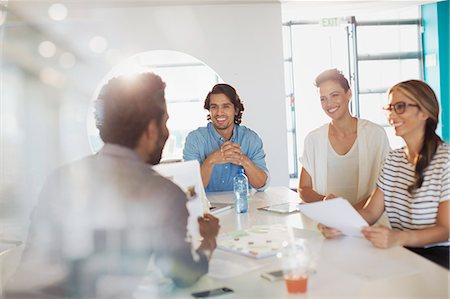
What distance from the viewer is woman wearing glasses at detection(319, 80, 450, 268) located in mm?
1472

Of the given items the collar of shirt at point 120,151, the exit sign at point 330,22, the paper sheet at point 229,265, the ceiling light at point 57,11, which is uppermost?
the exit sign at point 330,22

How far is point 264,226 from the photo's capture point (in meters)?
1.64

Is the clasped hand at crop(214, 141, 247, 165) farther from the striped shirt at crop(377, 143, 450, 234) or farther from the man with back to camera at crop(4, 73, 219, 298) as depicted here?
the man with back to camera at crop(4, 73, 219, 298)

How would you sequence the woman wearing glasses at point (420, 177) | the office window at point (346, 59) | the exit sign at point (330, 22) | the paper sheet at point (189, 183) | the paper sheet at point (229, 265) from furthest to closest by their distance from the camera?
the office window at point (346, 59)
the exit sign at point (330, 22)
the woman wearing glasses at point (420, 177)
the paper sheet at point (229, 265)
the paper sheet at point (189, 183)

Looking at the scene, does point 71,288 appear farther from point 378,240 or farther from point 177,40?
point 177,40

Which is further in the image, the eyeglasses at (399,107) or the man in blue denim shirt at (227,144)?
the man in blue denim shirt at (227,144)

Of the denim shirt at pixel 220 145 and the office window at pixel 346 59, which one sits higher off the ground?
the office window at pixel 346 59

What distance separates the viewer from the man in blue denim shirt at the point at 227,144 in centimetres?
235

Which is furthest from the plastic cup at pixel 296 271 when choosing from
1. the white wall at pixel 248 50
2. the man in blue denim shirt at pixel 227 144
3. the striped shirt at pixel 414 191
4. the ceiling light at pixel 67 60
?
the white wall at pixel 248 50

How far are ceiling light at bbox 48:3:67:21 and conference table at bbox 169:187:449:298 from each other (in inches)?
30.4

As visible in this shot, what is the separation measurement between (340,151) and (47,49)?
1.54m

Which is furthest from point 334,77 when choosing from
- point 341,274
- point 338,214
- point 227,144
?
point 341,274

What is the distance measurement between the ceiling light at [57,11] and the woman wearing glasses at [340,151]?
1.21 metres

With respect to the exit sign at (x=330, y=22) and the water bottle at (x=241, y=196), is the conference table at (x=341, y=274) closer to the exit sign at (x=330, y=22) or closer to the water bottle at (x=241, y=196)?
the water bottle at (x=241, y=196)
